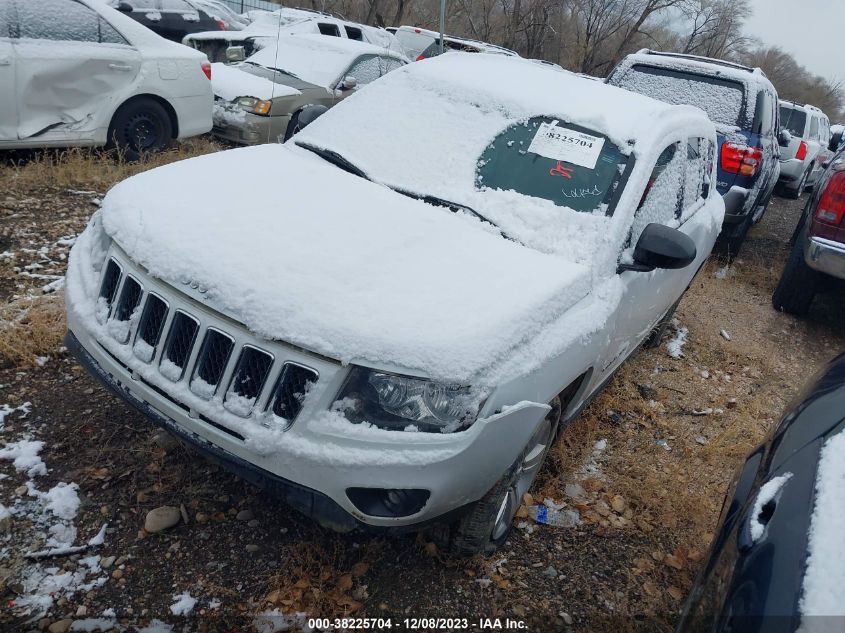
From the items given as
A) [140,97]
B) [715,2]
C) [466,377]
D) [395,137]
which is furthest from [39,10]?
[715,2]

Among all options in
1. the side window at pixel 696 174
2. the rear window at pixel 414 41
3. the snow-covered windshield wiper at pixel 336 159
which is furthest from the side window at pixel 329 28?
the snow-covered windshield wiper at pixel 336 159

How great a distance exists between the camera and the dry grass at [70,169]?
5258mm

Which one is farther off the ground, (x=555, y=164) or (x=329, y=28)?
(x=555, y=164)

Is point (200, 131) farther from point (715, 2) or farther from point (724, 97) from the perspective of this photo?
point (715, 2)

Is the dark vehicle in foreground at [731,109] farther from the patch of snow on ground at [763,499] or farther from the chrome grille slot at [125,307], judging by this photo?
the chrome grille slot at [125,307]

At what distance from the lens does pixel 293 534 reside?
8.03ft

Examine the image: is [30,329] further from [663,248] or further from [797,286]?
[797,286]

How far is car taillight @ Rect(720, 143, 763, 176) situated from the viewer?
599 centimetres

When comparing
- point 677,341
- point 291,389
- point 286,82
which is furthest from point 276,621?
point 286,82

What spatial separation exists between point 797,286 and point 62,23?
6726mm

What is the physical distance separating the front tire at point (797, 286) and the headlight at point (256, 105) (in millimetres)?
5502

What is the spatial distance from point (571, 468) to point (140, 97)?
5182 mm

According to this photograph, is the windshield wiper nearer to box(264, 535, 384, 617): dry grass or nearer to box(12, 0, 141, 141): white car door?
box(264, 535, 384, 617): dry grass

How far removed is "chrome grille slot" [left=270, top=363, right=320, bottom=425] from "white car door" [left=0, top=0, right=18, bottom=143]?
461 cm
